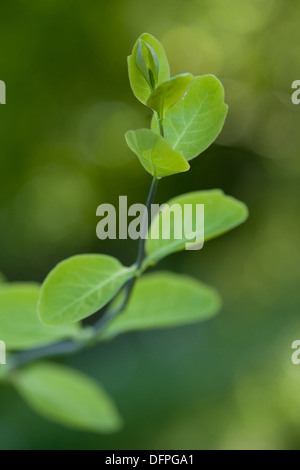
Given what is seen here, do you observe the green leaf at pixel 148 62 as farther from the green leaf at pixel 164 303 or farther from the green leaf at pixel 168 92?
the green leaf at pixel 164 303

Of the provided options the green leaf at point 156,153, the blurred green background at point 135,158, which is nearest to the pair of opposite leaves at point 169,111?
the green leaf at point 156,153

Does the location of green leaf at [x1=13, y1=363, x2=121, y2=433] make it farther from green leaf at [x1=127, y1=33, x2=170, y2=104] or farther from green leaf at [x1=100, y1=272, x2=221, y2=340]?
green leaf at [x1=127, y1=33, x2=170, y2=104]

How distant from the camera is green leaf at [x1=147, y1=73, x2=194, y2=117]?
16 cm

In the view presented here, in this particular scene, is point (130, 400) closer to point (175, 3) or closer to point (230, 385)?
point (230, 385)

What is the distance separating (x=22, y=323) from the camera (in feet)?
0.89

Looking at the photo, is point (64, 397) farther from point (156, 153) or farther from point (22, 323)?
point (156, 153)

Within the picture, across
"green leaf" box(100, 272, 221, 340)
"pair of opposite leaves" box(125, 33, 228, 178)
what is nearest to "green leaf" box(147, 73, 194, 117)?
"pair of opposite leaves" box(125, 33, 228, 178)

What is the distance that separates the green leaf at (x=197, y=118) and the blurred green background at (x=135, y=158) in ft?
2.90

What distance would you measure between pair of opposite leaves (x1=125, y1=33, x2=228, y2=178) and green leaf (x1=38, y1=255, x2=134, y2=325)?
1.8 inches

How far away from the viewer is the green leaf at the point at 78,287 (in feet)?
0.64

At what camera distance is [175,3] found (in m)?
1.18

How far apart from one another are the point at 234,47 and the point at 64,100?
0.40 metres
